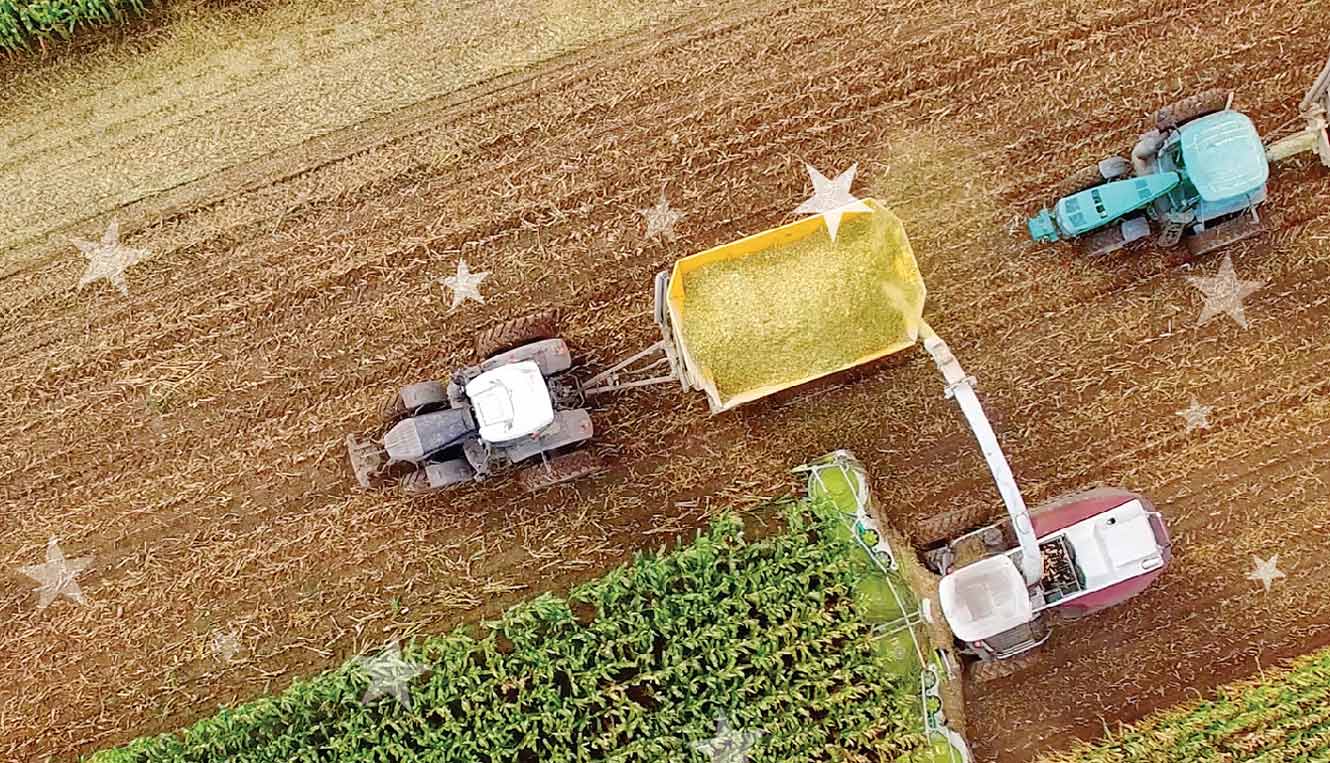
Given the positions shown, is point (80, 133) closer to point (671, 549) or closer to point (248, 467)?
point (248, 467)

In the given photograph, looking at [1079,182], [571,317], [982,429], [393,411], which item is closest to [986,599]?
[982,429]

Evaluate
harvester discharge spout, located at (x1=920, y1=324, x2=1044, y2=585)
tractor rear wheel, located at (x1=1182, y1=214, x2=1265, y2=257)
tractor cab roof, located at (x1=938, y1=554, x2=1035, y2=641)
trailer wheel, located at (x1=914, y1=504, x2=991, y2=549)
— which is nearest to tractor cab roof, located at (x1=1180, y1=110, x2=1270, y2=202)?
tractor rear wheel, located at (x1=1182, y1=214, x2=1265, y2=257)

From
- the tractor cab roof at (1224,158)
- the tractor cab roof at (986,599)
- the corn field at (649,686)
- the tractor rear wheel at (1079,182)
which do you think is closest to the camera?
the tractor cab roof at (986,599)

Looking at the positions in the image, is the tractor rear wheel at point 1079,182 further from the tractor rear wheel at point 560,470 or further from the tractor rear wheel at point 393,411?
the tractor rear wheel at point 393,411

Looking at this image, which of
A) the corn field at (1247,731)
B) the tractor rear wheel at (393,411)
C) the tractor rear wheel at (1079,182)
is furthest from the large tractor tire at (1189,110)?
the tractor rear wheel at (393,411)

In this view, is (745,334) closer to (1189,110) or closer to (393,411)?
(393,411)

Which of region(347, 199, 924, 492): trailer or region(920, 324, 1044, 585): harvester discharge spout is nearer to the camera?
region(920, 324, 1044, 585): harvester discharge spout

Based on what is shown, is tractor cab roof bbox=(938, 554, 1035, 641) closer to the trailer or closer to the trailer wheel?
the trailer wheel
